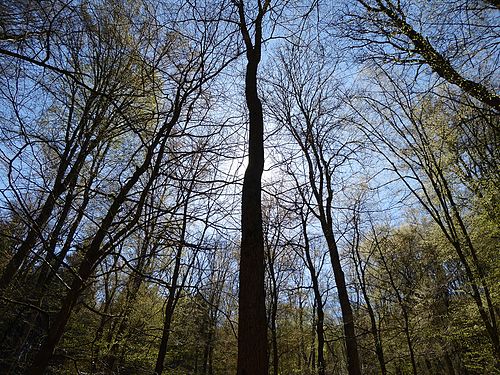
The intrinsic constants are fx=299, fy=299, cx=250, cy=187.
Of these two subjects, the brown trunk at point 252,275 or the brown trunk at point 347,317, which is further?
the brown trunk at point 347,317

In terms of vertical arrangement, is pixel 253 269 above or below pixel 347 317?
below

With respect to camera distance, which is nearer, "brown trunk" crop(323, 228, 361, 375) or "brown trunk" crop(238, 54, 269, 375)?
"brown trunk" crop(238, 54, 269, 375)

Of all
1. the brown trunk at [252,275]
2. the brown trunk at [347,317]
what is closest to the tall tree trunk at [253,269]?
the brown trunk at [252,275]

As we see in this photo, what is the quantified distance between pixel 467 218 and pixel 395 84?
5.80 m

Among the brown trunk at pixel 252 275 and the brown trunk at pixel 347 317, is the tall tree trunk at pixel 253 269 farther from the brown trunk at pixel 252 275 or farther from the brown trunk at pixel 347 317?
the brown trunk at pixel 347 317

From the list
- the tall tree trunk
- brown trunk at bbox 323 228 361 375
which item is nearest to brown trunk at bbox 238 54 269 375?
the tall tree trunk

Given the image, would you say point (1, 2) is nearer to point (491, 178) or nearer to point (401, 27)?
point (401, 27)

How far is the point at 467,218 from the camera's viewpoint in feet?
35.2

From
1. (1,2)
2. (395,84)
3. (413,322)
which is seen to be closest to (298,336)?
(413,322)

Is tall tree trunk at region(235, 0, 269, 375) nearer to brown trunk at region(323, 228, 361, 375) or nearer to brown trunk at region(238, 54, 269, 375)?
brown trunk at region(238, 54, 269, 375)

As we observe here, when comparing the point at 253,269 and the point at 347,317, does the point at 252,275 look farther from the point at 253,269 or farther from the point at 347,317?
the point at 347,317

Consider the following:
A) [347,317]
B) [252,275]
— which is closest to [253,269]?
[252,275]

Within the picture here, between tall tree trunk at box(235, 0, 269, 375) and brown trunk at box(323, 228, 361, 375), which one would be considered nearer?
tall tree trunk at box(235, 0, 269, 375)

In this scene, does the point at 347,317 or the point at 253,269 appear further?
the point at 347,317
